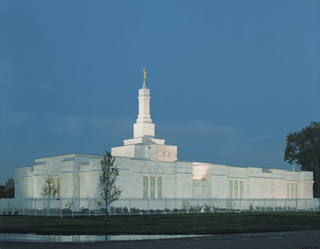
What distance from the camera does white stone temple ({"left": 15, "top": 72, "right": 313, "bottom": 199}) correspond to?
55062mm

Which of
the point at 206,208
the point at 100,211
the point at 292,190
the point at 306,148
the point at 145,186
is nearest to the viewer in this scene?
the point at 100,211

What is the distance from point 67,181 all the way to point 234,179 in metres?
24.9

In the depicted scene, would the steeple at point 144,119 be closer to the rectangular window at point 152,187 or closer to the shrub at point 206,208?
the rectangular window at point 152,187

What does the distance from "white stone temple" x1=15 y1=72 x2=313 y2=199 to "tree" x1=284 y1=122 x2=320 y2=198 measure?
10658 mm

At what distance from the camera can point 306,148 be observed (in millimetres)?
84625

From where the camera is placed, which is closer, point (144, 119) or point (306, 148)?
point (144, 119)

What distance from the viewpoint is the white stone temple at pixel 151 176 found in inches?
2168

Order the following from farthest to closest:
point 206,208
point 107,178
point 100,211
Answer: point 206,208
point 100,211
point 107,178

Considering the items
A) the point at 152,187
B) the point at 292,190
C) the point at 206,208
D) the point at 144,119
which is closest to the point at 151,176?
the point at 152,187

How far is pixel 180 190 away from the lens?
58812mm

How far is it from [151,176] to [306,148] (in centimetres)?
4080

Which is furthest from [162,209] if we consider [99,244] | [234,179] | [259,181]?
[99,244]

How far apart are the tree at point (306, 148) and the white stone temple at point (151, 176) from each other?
420 inches

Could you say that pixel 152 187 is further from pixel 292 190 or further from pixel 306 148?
pixel 306 148
